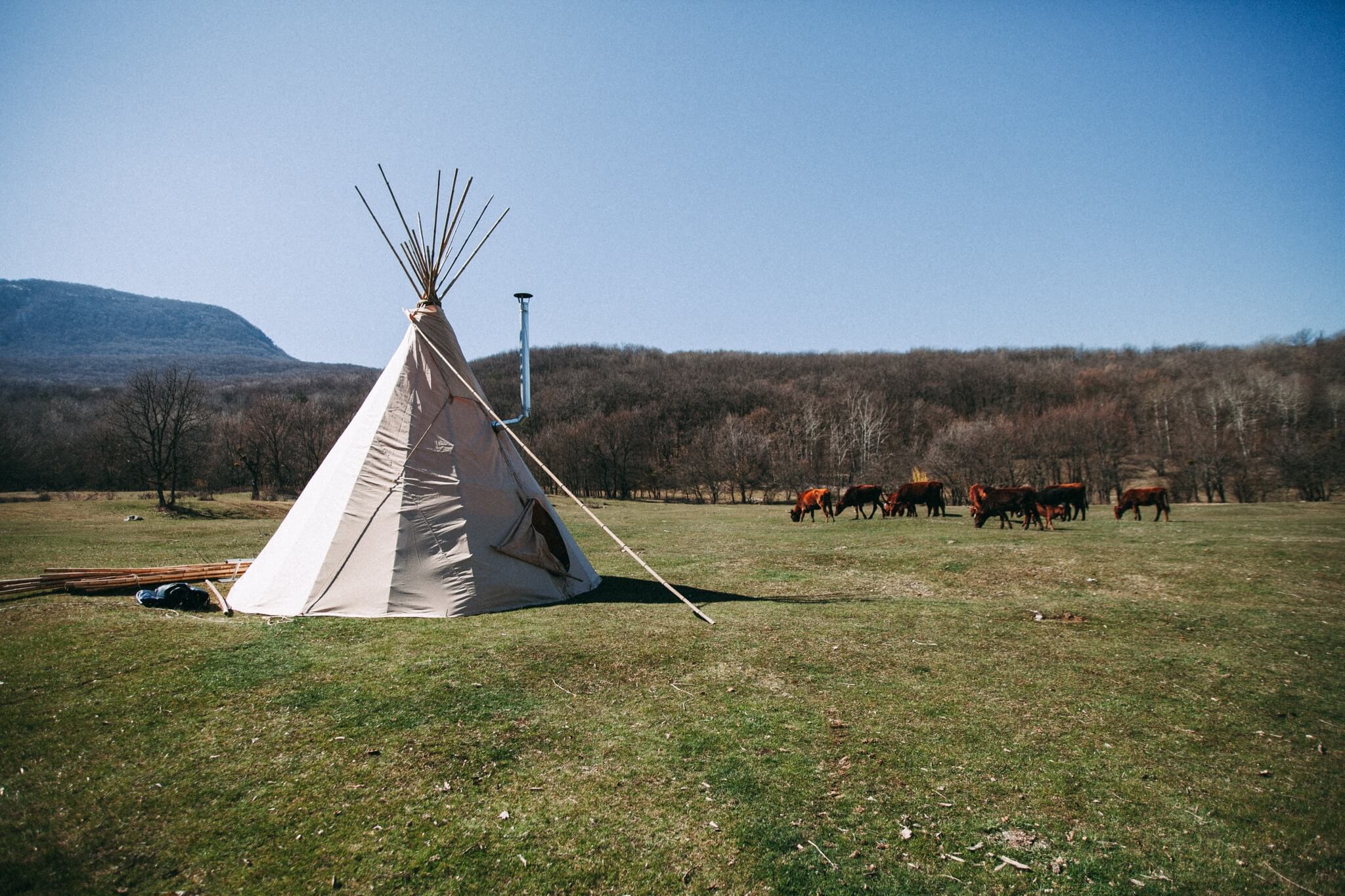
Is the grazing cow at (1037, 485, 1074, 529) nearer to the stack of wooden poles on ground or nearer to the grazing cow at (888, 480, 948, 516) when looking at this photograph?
the grazing cow at (888, 480, 948, 516)

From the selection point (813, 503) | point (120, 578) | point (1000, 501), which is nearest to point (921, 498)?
point (813, 503)

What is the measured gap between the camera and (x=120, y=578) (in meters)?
10.6

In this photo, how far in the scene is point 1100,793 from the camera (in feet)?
14.4

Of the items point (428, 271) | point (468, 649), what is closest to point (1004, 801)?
point (468, 649)

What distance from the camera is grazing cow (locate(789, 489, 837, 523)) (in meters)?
25.9

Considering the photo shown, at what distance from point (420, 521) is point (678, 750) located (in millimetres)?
5800

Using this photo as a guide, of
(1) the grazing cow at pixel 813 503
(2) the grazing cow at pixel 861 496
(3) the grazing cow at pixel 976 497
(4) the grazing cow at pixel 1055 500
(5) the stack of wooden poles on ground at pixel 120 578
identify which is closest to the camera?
(5) the stack of wooden poles on ground at pixel 120 578

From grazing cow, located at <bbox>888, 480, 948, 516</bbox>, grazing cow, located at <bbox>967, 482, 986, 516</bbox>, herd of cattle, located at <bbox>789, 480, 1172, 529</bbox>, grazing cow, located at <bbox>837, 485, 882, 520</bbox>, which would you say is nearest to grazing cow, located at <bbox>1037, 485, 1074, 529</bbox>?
herd of cattle, located at <bbox>789, 480, 1172, 529</bbox>

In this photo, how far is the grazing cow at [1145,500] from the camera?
2114 cm

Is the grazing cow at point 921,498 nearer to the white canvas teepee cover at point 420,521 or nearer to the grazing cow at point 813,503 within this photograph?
the grazing cow at point 813,503

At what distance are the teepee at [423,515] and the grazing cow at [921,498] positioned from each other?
17.5m

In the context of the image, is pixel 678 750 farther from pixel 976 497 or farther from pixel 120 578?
pixel 976 497

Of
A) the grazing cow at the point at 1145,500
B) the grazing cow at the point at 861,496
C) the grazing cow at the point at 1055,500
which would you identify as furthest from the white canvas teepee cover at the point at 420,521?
the grazing cow at the point at 1145,500

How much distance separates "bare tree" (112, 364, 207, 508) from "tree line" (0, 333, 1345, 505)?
0.23 m
